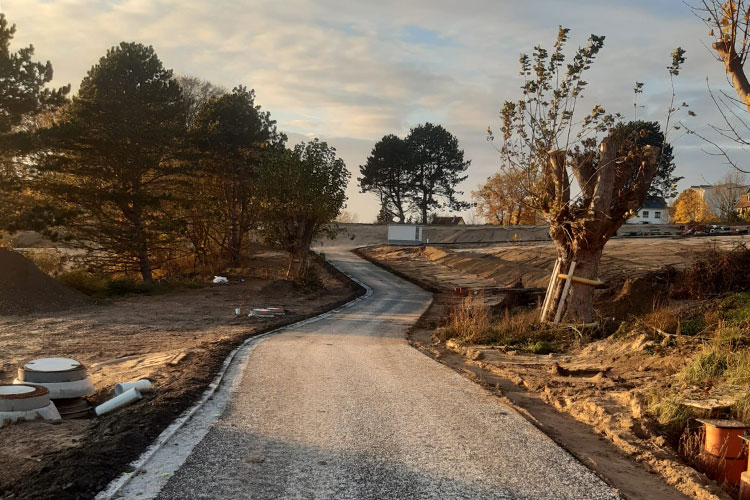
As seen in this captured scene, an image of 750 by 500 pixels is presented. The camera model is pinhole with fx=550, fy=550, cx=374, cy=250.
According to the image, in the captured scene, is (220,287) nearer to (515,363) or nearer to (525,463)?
(515,363)

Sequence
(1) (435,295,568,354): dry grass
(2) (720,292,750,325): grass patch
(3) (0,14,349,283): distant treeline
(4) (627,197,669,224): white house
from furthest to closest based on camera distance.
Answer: (4) (627,197,669,224): white house, (3) (0,14,349,283): distant treeline, (1) (435,295,568,354): dry grass, (2) (720,292,750,325): grass patch

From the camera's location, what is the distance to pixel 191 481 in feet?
17.4

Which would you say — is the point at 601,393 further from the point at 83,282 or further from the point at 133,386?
the point at 83,282

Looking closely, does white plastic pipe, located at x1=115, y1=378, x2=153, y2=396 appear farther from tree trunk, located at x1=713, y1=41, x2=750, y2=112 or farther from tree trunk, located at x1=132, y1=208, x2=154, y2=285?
tree trunk, located at x1=132, y1=208, x2=154, y2=285

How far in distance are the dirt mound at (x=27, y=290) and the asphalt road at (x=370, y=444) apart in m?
15.7

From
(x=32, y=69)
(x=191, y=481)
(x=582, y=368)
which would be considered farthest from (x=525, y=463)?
(x=32, y=69)

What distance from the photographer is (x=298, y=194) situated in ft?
107

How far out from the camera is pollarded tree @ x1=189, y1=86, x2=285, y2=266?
115 ft

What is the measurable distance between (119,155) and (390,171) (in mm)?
55007

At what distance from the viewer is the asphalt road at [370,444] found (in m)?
5.39

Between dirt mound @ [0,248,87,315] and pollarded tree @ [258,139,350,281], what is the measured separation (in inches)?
470

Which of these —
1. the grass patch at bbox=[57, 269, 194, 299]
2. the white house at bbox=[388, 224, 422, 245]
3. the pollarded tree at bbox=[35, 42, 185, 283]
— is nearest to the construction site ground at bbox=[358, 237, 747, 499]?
the grass patch at bbox=[57, 269, 194, 299]

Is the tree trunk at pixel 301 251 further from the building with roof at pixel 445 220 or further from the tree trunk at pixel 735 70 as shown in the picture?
the building with roof at pixel 445 220

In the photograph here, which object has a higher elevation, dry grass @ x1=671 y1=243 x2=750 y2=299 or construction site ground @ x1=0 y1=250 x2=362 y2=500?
dry grass @ x1=671 y1=243 x2=750 y2=299
